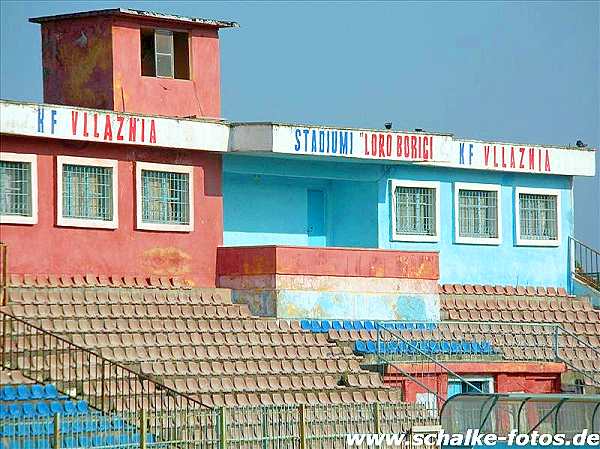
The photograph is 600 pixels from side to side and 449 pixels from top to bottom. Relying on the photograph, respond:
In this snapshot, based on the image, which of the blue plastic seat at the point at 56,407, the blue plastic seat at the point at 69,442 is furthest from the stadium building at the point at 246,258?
the blue plastic seat at the point at 69,442

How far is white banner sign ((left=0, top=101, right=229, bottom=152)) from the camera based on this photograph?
31.3m

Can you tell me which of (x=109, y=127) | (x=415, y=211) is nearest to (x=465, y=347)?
(x=415, y=211)

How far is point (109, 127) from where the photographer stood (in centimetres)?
3281

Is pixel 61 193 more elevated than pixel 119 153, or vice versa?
pixel 119 153

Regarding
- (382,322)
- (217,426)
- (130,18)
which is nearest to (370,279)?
(382,322)

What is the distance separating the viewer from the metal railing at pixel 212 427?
2483cm

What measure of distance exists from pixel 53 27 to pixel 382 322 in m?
9.25

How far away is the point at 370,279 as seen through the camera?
35875 mm

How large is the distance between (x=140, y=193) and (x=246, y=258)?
2.61 metres

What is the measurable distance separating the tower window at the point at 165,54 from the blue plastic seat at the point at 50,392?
31.9 feet

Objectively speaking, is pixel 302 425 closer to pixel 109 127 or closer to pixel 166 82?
pixel 109 127

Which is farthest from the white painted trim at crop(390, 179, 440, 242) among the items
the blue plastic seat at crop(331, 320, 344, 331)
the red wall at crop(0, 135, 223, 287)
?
the red wall at crop(0, 135, 223, 287)

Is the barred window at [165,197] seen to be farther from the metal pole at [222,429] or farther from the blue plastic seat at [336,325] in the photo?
the metal pole at [222,429]

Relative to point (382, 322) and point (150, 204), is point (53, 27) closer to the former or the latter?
point (150, 204)
